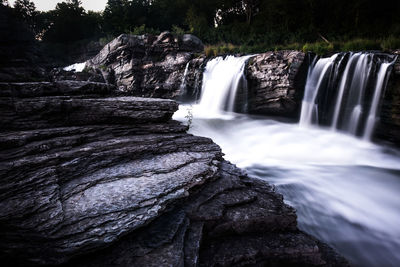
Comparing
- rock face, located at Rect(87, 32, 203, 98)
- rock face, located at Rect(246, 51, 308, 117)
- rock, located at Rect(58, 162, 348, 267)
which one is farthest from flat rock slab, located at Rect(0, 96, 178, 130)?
rock face, located at Rect(87, 32, 203, 98)

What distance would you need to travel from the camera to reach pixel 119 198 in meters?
2.65

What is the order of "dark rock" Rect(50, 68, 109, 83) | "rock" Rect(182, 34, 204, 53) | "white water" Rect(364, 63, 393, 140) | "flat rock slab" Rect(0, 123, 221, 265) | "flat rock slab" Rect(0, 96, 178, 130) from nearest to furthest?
"flat rock slab" Rect(0, 123, 221, 265) → "flat rock slab" Rect(0, 96, 178, 130) → "white water" Rect(364, 63, 393, 140) → "dark rock" Rect(50, 68, 109, 83) → "rock" Rect(182, 34, 204, 53)

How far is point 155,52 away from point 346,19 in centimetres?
1597

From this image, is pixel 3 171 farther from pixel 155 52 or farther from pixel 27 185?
pixel 155 52

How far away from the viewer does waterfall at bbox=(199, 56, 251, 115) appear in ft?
40.9

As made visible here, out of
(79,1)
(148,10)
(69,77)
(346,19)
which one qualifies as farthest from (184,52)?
(79,1)

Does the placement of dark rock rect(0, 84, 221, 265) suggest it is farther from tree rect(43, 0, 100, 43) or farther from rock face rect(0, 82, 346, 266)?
tree rect(43, 0, 100, 43)

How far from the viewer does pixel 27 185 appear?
8.53 ft

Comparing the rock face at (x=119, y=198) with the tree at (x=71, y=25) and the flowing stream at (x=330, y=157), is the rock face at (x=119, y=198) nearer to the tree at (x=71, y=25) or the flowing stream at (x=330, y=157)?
the flowing stream at (x=330, y=157)

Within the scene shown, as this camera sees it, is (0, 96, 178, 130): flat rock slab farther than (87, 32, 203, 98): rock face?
No

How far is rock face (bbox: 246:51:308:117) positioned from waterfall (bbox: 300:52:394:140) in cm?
49

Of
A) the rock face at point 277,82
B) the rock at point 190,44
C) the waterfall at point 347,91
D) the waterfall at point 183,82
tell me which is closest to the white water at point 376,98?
the waterfall at point 347,91

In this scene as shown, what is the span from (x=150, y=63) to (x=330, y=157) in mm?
15084

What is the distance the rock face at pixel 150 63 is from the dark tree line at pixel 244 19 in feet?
21.4
